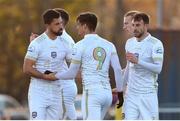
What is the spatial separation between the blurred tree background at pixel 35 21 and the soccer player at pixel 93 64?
2929 centimetres

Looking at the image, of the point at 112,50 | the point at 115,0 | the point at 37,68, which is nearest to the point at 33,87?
the point at 37,68

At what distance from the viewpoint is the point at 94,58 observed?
1430 centimetres

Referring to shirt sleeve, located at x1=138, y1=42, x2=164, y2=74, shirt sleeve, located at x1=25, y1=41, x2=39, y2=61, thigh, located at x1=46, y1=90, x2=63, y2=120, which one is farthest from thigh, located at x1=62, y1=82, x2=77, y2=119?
shirt sleeve, located at x1=138, y1=42, x2=164, y2=74

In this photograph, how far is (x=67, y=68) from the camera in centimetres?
1532

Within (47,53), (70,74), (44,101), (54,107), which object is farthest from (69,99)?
(70,74)

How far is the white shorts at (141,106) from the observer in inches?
571

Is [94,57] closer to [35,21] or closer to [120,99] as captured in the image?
[120,99]

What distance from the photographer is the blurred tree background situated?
47000 mm

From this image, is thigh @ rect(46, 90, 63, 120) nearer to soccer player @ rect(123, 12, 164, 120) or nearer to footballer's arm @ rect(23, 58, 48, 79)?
footballer's arm @ rect(23, 58, 48, 79)

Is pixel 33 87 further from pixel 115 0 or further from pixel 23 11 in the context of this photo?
pixel 115 0

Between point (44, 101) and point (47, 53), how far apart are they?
0.75m

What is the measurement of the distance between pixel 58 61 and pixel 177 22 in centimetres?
3811

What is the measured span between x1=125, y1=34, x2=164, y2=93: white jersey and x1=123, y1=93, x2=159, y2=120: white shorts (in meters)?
0.09

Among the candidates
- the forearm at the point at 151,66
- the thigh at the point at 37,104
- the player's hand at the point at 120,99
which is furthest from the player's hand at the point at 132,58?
the thigh at the point at 37,104
